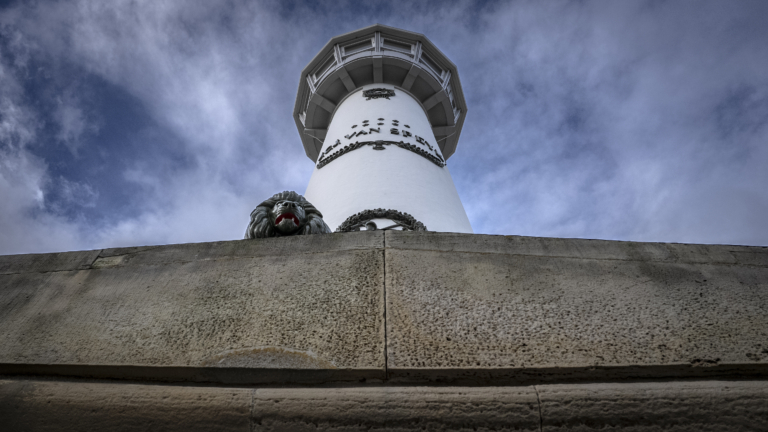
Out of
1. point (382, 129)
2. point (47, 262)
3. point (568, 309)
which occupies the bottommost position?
point (568, 309)

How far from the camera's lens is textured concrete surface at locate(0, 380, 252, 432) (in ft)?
5.44

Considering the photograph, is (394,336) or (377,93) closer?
(394,336)

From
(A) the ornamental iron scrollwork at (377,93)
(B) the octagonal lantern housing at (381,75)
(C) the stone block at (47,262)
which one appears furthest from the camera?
(B) the octagonal lantern housing at (381,75)

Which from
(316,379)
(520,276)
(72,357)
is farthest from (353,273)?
(72,357)

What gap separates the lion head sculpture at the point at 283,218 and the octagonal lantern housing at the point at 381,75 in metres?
8.77

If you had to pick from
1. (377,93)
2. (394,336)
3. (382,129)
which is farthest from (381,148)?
(394,336)

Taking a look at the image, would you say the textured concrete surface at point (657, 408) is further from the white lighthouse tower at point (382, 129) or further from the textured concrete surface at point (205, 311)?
the white lighthouse tower at point (382, 129)

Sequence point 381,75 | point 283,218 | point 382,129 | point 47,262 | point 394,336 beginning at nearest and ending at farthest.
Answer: point 394,336, point 47,262, point 283,218, point 382,129, point 381,75

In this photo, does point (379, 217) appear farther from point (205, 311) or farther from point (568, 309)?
point (568, 309)

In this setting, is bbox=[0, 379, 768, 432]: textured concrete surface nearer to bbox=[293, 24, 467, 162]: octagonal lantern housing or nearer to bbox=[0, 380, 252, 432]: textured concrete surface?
bbox=[0, 380, 252, 432]: textured concrete surface

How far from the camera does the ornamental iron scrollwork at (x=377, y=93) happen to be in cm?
→ 1026

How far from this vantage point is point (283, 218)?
3.06m

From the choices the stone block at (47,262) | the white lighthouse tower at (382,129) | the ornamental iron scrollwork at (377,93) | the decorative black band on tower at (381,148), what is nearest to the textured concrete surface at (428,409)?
the stone block at (47,262)

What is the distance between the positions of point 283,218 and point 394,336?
1.57 metres
